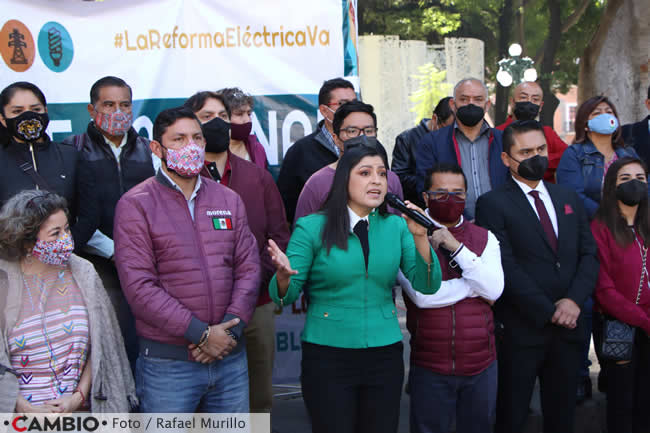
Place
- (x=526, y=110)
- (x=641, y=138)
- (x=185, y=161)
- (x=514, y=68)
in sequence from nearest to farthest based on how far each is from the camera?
(x=185, y=161), (x=641, y=138), (x=526, y=110), (x=514, y=68)

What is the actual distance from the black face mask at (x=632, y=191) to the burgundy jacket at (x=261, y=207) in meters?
2.29

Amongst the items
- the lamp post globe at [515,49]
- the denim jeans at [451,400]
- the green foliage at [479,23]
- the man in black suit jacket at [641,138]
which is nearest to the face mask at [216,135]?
the denim jeans at [451,400]

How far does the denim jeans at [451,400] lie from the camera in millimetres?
3947

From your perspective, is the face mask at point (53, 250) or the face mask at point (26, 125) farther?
the face mask at point (26, 125)

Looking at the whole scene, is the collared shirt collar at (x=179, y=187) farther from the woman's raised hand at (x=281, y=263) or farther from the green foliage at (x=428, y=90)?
the green foliage at (x=428, y=90)

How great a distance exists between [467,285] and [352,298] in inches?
31.9

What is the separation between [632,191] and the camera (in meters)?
4.58

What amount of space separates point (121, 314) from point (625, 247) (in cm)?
340

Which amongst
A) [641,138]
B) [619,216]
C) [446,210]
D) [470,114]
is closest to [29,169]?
[446,210]

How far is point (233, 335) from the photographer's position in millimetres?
3551

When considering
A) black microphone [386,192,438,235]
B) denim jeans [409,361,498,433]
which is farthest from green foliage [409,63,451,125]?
black microphone [386,192,438,235]

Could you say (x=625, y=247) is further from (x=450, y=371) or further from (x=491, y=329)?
(x=450, y=371)

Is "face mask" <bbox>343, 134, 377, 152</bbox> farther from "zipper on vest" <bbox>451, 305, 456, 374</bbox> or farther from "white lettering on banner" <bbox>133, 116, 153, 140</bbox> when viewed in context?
"white lettering on banner" <bbox>133, 116, 153, 140</bbox>

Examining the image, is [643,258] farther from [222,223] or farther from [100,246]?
[100,246]
